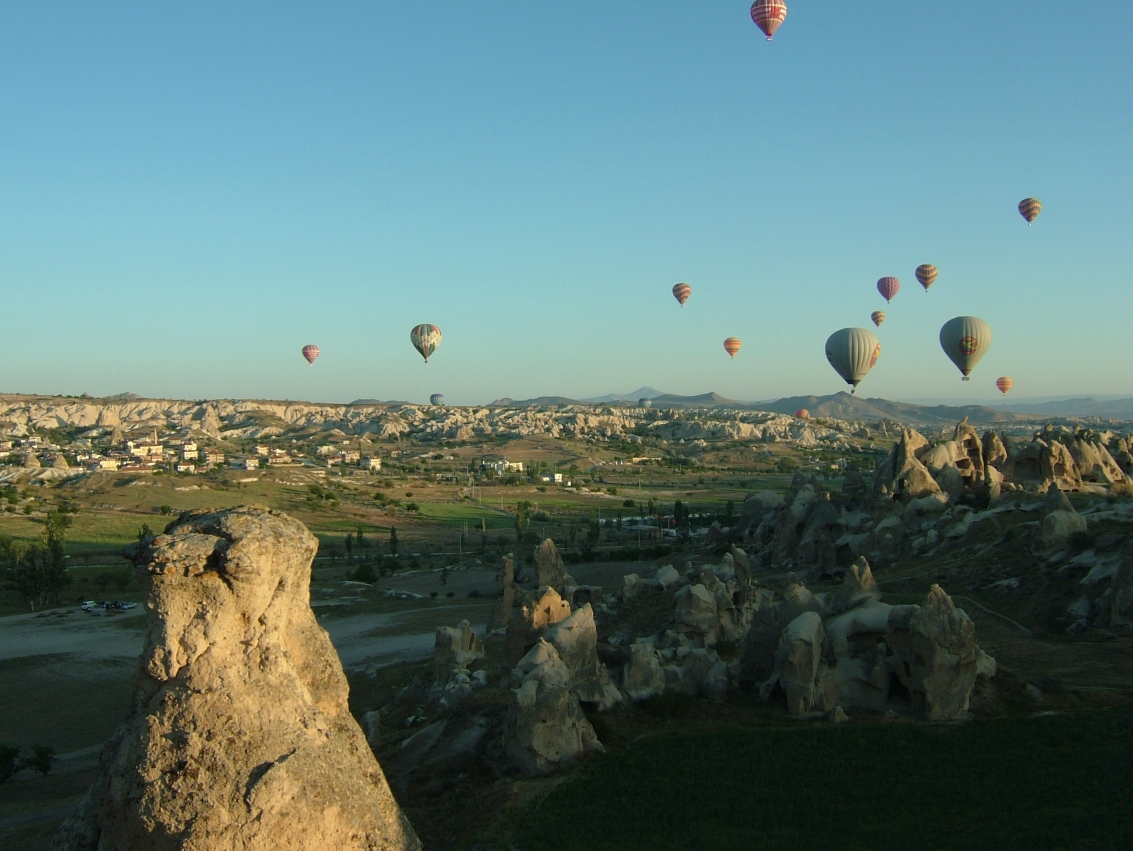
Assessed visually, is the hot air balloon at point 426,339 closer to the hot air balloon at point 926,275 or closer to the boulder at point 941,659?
the hot air balloon at point 926,275

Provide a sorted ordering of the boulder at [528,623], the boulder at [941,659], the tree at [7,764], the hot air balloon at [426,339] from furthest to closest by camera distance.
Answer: the hot air balloon at [426,339] → the boulder at [528,623] → the tree at [7,764] → the boulder at [941,659]

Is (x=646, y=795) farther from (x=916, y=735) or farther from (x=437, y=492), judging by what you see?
(x=437, y=492)

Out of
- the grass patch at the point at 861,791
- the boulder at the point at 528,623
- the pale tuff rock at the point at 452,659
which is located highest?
the boulder at the point at 528,623

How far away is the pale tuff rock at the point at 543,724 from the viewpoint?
14109mm

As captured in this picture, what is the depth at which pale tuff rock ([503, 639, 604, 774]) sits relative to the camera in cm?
1411

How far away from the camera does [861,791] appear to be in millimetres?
13109

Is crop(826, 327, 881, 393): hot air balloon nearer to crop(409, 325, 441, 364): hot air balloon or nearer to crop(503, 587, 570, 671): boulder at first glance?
crop(409, 325, 441, 364): hot air balloon

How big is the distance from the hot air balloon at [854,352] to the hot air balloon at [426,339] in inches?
1156

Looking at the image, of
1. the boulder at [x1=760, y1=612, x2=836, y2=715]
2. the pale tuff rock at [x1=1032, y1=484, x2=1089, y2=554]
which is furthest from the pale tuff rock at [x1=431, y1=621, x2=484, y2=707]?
the pale tuff rock at [x1=1032, y1=484, x2=1089, y2=554]

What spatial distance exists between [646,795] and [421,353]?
6386cm

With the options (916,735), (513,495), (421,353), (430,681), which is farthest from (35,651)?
(513,495)

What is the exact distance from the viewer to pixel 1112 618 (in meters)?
23.7

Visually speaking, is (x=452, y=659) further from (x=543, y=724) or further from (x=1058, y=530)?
(x=1058, y=530)

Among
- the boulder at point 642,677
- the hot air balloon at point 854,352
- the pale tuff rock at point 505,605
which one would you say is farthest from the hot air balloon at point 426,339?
the boulder at point 642,677
